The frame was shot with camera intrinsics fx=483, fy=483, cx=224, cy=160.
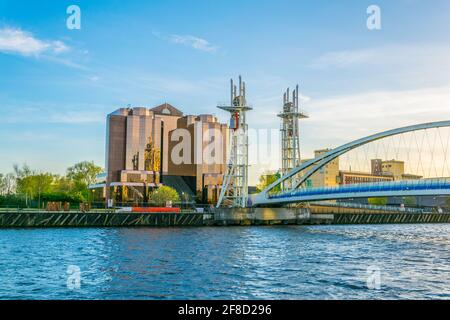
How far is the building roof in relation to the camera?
467 ft

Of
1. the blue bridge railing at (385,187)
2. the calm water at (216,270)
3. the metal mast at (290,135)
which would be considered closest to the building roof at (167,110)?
the metal mast at (290,135)

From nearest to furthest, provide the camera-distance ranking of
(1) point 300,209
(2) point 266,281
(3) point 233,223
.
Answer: (2) point 266,281 → (3) point 233,223 → (1) point 300,209

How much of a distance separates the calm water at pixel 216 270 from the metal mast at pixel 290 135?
5507 cm

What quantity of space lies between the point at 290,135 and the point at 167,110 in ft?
174

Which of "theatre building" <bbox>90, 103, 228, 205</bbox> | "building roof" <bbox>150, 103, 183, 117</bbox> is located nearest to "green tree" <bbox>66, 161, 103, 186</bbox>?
"theatre building" <bbox>90, 103, 228, 205</bbox>

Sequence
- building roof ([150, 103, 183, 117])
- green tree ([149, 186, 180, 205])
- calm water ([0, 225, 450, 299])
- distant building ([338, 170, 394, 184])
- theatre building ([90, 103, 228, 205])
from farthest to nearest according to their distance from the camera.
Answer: distant building ([338, 170, 394, 184])
building roof ([150, 103, 183, 117])
theatre building ([90, 103, 228, 205])
green tree ([149, 186, 180, 205])
calm water ([0, 225, 450, 299])

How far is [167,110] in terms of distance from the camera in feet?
470

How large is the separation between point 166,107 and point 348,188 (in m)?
85.5

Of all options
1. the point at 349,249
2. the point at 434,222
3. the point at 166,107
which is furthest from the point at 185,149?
the point at 349,249

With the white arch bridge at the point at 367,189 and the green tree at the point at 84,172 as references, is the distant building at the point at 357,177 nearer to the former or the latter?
the green tree at the point at 84,172

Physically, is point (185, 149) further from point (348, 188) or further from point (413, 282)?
point (413, 282)

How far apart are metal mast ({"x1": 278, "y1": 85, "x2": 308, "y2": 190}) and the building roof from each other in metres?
48.7

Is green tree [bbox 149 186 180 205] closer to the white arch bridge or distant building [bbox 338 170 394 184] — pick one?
the white arch bridge

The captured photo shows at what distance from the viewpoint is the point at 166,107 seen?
144125mm
